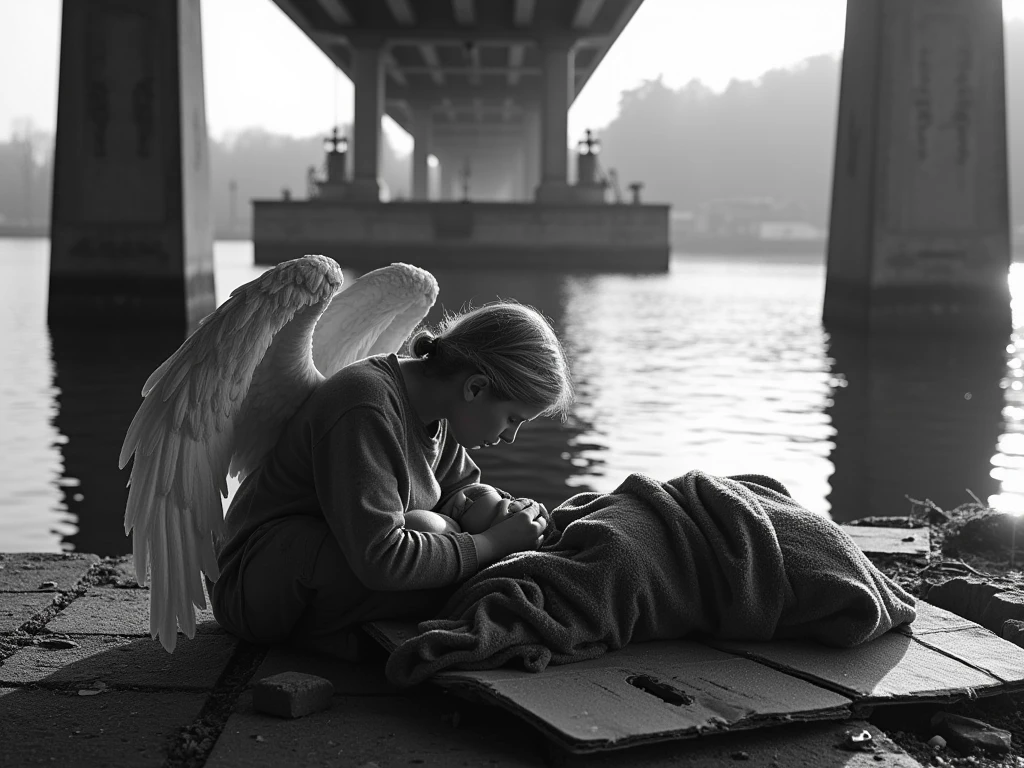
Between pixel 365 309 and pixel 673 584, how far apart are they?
1.12 metres

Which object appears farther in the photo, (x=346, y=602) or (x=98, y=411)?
(x=98, y=411)

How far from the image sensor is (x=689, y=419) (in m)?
7.52

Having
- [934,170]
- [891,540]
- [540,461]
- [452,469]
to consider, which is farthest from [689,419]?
[934,170]

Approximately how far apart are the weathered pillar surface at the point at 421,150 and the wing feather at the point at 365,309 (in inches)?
1759

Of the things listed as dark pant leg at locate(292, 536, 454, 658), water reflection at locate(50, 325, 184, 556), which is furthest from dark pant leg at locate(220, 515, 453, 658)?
water reflection at locate(50, 325, 184, 556)

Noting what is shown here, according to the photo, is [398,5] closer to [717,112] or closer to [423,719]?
[423,719]

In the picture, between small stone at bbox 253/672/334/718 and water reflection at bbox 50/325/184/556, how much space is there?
7.87 ft

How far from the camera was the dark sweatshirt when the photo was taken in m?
2.44

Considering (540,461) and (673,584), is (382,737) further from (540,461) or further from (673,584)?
(540,461)

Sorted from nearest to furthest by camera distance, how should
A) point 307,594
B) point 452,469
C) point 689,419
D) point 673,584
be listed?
point 673,584 < point 307,594 < point 452,469 < point 689,419

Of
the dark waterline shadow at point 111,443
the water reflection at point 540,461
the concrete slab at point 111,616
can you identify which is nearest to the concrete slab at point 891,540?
the water reflection at point 540,461

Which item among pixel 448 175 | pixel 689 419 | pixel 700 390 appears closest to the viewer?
pixel 689 419

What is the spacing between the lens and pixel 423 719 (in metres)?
2.28

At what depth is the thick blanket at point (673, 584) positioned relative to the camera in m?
2.40
